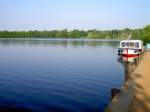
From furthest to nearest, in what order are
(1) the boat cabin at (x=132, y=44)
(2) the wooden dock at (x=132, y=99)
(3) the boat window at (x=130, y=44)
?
(3) the boat window at (x=130, y=44) < (1) the boat cabin at (x=132, y=44) < (2) the wooden dock at (x=132, y=99)

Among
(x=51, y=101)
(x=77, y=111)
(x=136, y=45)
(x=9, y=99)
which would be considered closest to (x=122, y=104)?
(x=77, y=111)

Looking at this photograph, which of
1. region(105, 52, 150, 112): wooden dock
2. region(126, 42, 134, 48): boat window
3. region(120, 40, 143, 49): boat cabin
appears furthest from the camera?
region(126, 42, 134, 48): boat window

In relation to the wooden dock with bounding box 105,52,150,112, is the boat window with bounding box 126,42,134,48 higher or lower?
higher

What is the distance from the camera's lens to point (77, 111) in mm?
16281

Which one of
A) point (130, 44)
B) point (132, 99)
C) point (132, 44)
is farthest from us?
point (130, 44)

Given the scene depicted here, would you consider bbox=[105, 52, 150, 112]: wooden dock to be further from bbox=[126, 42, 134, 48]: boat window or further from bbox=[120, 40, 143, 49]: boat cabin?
bbox=[126, 42, 134, 48]: boat window

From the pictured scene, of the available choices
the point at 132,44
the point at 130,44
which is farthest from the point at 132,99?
the point at 130,44

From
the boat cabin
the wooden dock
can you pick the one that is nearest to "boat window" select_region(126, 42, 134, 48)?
the boat cabin

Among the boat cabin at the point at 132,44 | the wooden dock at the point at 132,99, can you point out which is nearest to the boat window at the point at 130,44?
the boat cabin at the point at 132,44

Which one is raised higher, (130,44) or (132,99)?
(130,44)

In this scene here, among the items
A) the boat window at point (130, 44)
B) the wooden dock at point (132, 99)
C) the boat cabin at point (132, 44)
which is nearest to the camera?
the wooden dock at point (132, 99)

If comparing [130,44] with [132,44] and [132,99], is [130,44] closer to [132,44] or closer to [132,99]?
[132,44]

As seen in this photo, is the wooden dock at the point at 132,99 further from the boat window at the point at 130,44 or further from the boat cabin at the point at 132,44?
the boat window at the point at 130,44

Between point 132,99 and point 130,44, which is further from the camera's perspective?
point 130,44
